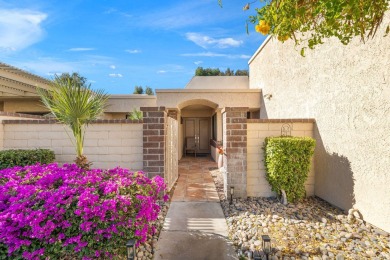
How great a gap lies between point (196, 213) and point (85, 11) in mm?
8190

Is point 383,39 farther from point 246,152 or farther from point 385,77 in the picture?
point 246,152

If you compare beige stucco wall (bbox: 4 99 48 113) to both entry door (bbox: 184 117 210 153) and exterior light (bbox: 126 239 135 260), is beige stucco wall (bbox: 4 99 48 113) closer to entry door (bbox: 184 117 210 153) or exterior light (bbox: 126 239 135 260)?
entry door (bbox: 184 117 210 153)

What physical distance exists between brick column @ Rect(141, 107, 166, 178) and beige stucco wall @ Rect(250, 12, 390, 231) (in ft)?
13.1

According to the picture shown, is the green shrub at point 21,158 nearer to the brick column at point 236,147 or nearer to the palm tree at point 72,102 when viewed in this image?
the palm tree at point 72,102

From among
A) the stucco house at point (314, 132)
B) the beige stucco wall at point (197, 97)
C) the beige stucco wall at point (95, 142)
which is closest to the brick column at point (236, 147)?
the stucco house at point (314, 132)

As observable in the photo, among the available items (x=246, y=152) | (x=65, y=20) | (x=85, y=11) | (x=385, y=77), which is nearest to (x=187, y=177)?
(x=246, y=152)

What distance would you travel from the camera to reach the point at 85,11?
805 centimetres

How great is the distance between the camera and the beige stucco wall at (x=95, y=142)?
18.3 feet

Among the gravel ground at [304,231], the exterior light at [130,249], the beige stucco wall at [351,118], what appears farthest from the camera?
the beige stucco wall at [351,118]

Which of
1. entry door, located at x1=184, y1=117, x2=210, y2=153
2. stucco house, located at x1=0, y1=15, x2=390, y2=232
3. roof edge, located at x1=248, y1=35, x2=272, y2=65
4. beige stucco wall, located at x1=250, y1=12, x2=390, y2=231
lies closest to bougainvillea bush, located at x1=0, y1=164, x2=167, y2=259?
stucco house, located at x1=0, y1=15, x2=390, y2=232

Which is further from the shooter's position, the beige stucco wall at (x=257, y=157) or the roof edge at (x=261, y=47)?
the roof edge at (x=261, y=47)

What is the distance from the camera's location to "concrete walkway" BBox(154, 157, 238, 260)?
3148mm

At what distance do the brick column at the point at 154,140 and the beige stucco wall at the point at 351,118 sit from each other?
157 inches

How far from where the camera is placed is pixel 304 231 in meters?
3.73
